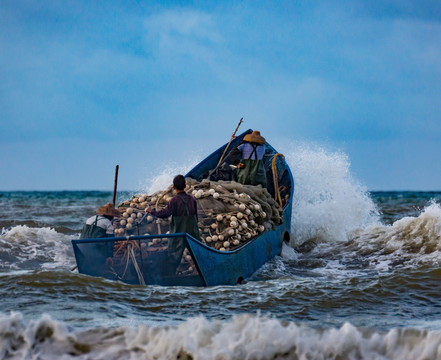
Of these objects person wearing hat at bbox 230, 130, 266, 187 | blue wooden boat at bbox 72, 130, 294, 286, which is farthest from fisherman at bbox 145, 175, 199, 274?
person wearing hat at bbox 230, 130, 266, 187

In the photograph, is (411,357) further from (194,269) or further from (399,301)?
(194,269)

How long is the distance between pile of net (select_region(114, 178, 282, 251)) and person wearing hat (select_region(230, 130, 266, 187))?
1.09m

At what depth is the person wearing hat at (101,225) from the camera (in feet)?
27.6

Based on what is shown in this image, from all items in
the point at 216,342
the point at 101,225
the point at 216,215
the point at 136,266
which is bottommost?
the point at 216,342

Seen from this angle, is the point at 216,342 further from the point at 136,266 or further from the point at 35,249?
the point at 35,249

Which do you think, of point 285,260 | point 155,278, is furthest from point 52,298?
point 285,260

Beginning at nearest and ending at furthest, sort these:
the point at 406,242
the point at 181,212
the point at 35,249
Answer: the point at 181,212, the point at 406,242, the point at 35,249

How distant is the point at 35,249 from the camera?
12.9 metres

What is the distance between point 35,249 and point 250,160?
16.7 feet

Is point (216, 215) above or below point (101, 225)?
above

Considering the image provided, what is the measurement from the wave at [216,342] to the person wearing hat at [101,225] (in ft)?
8.78

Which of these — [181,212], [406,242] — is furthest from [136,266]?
[406,242]

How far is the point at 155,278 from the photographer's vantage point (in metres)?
7.92

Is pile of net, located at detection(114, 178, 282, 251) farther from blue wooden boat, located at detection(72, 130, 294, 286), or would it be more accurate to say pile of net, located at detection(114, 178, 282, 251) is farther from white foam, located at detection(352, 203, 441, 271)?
white foam, located at detection(352, 203, 441, 271)
